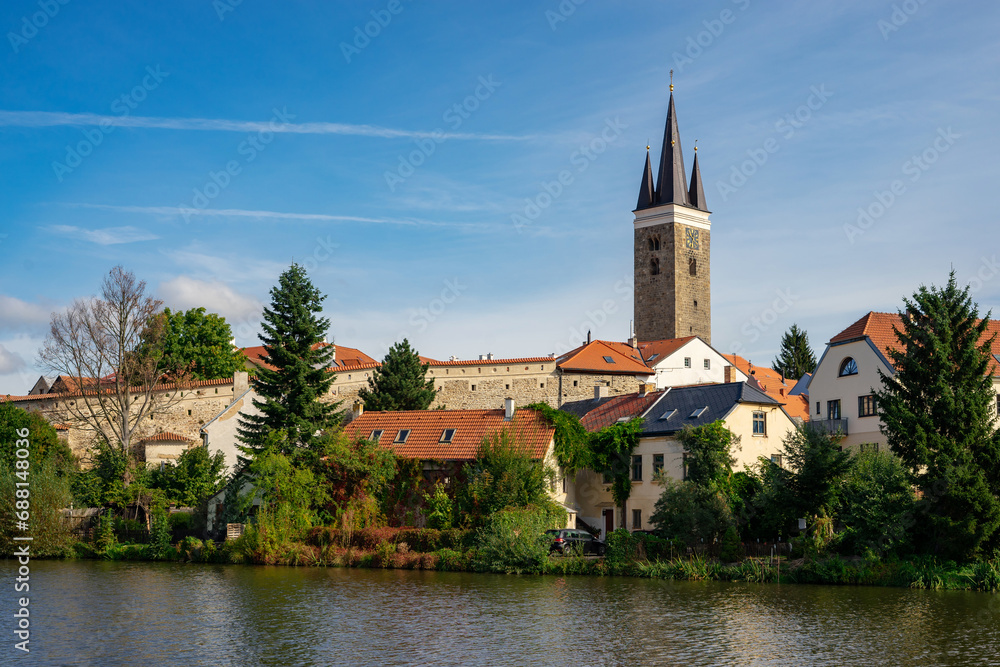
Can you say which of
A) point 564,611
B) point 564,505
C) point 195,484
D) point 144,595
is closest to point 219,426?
point 195,484

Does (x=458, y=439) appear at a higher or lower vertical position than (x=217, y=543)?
higher

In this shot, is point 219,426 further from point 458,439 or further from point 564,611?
point 564,611

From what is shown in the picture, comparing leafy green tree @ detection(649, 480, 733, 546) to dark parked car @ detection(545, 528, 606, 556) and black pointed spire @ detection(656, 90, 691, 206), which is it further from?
black pointed spire @ detection(656, 90, 691, 206)

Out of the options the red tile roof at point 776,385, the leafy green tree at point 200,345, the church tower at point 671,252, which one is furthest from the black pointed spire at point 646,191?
the leafy green tree at point 200,345

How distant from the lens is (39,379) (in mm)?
85312

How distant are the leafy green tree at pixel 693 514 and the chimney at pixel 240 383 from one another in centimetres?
3072

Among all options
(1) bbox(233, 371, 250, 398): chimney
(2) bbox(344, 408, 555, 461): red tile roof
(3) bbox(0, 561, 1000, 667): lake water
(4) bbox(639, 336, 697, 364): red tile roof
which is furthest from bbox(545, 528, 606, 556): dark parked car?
(4) bbox(639, 336, 697, 364): red tile roof

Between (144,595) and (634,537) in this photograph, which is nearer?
(144,595)

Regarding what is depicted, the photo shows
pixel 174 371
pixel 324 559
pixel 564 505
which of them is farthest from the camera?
pixel 174 371

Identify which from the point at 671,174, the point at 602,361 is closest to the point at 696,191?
the point at 671,174

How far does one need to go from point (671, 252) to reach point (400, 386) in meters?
38.5

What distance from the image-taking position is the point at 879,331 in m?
42.6

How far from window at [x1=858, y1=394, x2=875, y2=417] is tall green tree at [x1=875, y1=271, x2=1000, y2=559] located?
10.6 meters

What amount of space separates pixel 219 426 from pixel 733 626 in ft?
115
